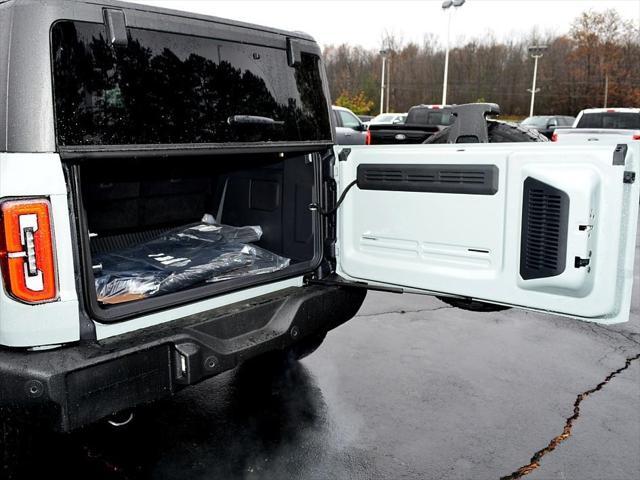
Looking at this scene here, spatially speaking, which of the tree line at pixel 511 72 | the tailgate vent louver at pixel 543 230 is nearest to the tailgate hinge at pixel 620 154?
the tailgate vent louver at pixel 543 230

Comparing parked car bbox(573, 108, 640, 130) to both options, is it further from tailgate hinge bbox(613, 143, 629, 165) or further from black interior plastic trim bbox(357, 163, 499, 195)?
tailgate hinge bbox(613, 143, 629, 165)

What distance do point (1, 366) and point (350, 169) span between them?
198 cm

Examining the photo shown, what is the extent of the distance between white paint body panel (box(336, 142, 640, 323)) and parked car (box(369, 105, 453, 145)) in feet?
25.6

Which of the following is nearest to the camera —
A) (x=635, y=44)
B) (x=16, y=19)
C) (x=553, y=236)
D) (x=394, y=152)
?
(x=16, y=19)

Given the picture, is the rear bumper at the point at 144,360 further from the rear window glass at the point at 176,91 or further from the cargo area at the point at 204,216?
the rear window glass at the point at 176,91

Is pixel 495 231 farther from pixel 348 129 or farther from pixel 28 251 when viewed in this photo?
pixel 348 129

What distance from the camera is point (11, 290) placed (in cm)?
221

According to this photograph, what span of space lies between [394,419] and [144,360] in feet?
5.52

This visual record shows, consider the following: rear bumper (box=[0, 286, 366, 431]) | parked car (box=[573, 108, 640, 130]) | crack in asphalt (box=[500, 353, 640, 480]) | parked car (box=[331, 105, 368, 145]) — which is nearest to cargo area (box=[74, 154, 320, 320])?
rear bumper (box=[0, 286, 366, 431])

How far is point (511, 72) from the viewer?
65000 mm

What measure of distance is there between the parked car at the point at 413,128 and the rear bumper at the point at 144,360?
8.45 metres

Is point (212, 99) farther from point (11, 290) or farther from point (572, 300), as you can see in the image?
point (572, 300)

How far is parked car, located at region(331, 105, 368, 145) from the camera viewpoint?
1545cm

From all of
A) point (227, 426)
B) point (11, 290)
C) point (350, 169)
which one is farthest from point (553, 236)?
point (11, 290)
